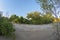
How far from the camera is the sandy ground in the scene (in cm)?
1120

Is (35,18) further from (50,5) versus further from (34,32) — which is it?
(34,32)

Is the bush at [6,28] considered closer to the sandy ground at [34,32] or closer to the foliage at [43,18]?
the sandy ground at [34,32]

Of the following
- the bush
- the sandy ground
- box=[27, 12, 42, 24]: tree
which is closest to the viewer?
the bush

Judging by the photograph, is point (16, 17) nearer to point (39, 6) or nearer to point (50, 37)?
point (39, 6)

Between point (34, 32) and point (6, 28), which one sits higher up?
point (6, 28)

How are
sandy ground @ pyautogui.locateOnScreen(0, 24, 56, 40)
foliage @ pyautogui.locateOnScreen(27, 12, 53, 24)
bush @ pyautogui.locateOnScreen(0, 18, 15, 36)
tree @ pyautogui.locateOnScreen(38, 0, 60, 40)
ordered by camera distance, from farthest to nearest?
foliage @ pyautogui.locateOnScreen(27, 12, 53, 24) < tree @ pyautogui.locateOnScreen(38, 0, 60, 40) < sandy ground @ pyautogui.locateOnScreen(0, 24, 56, 40) < bush @ pyautogui.locateOnScreen(0, 18, 15, 36)

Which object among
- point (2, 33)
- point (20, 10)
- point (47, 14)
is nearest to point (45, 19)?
point (47, 14)

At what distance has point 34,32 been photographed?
11.6 m

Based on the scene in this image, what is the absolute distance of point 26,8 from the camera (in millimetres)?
13344

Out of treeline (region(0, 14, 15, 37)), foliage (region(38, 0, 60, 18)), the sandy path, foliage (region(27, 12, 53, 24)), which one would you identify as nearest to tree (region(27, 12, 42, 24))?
foliage (region(27, 12, 53, 24))

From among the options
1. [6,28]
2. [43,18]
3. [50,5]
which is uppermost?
[50,5]

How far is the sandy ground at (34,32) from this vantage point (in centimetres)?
1120

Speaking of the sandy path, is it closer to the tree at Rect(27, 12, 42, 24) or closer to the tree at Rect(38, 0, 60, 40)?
the tree at Rect(38, 0, 60, 40)

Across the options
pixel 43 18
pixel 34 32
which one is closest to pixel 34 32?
pixel 34 32
